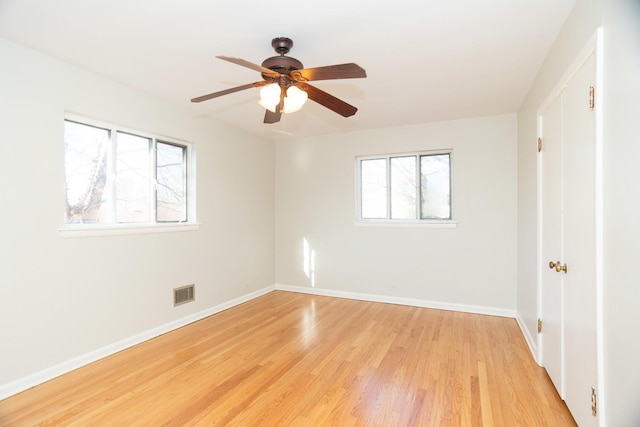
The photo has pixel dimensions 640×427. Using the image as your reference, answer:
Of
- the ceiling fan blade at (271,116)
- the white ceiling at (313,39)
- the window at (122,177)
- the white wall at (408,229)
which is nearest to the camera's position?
the white ceiling at (313,39)

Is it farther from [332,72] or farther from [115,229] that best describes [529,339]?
[115,229]

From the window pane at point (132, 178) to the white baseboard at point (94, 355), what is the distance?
1.18 meters

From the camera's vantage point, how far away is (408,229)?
433cm

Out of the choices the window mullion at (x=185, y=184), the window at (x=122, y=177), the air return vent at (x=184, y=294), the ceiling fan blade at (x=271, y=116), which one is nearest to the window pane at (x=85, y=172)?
the window at (x=122, y=177)

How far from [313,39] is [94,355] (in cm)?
318

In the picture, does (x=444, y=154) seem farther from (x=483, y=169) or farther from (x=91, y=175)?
(x=91, y=175)

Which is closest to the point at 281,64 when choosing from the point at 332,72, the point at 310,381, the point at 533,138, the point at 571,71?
the point at 332,72

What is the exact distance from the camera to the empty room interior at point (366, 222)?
173cm

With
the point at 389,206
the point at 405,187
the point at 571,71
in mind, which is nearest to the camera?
the point at 571,71

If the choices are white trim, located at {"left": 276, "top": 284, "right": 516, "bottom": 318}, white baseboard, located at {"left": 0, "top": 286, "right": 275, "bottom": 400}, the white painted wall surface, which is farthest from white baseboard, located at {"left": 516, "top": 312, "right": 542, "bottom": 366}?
white baseboard, located at {"left": 0, "top": 286, "right": 275, "bottom": 400}

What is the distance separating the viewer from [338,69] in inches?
70.8

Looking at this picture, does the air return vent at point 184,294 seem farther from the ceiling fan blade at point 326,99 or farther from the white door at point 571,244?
the white door at point 571,244

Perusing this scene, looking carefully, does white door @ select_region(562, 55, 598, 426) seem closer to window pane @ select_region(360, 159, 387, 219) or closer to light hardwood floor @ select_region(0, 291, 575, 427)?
light hardwood floor @ select_region(0, 291, 575, 427)

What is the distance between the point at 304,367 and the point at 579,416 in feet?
5.98
